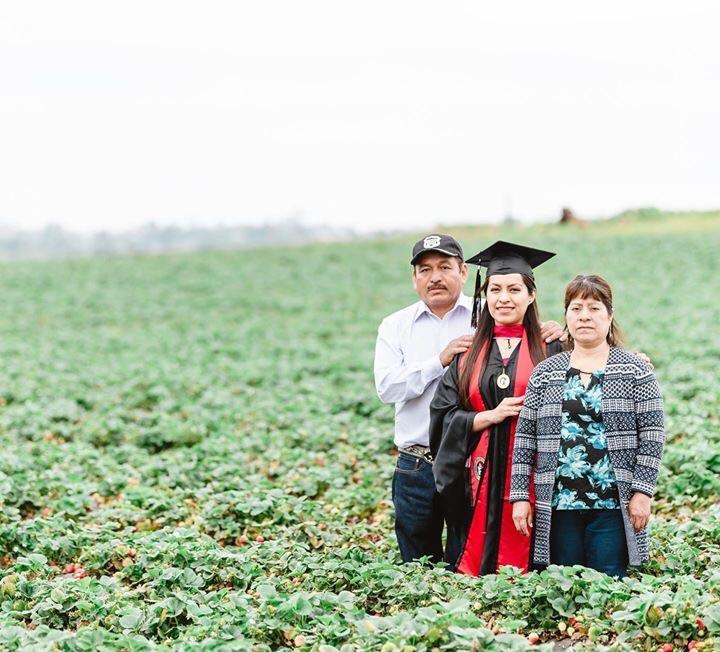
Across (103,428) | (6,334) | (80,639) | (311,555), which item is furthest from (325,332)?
(80,639)

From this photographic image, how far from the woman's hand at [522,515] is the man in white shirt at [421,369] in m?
0.64

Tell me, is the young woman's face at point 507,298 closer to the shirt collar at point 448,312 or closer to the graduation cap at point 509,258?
the graduation cap at point 509,258

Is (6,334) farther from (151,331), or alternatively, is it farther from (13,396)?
(13,396)

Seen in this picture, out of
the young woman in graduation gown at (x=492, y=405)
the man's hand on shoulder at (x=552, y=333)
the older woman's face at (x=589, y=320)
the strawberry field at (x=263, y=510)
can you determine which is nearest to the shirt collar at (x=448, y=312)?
the young woman in graduation gown at (x=492, y=405)

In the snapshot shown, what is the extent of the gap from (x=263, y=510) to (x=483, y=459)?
2.96 metres

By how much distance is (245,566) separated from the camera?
6270 mm

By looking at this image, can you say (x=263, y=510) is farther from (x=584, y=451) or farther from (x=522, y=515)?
(x=584, y=451)

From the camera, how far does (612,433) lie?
202 inches

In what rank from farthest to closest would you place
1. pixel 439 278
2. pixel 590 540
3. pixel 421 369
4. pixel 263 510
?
pixel 263 510, pixel 439 278, pixel 421 369, pixel 590 540

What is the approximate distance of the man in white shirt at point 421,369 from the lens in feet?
19.2

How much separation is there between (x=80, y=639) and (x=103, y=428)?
7.58 m

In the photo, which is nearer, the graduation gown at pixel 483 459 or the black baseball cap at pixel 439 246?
the graduation gown at pixel 483 459

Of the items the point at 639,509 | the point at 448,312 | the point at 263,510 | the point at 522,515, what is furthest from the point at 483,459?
the point at 263,510

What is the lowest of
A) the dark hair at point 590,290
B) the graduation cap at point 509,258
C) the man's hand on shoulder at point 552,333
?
the man's hand on shoulder at point 552,333
